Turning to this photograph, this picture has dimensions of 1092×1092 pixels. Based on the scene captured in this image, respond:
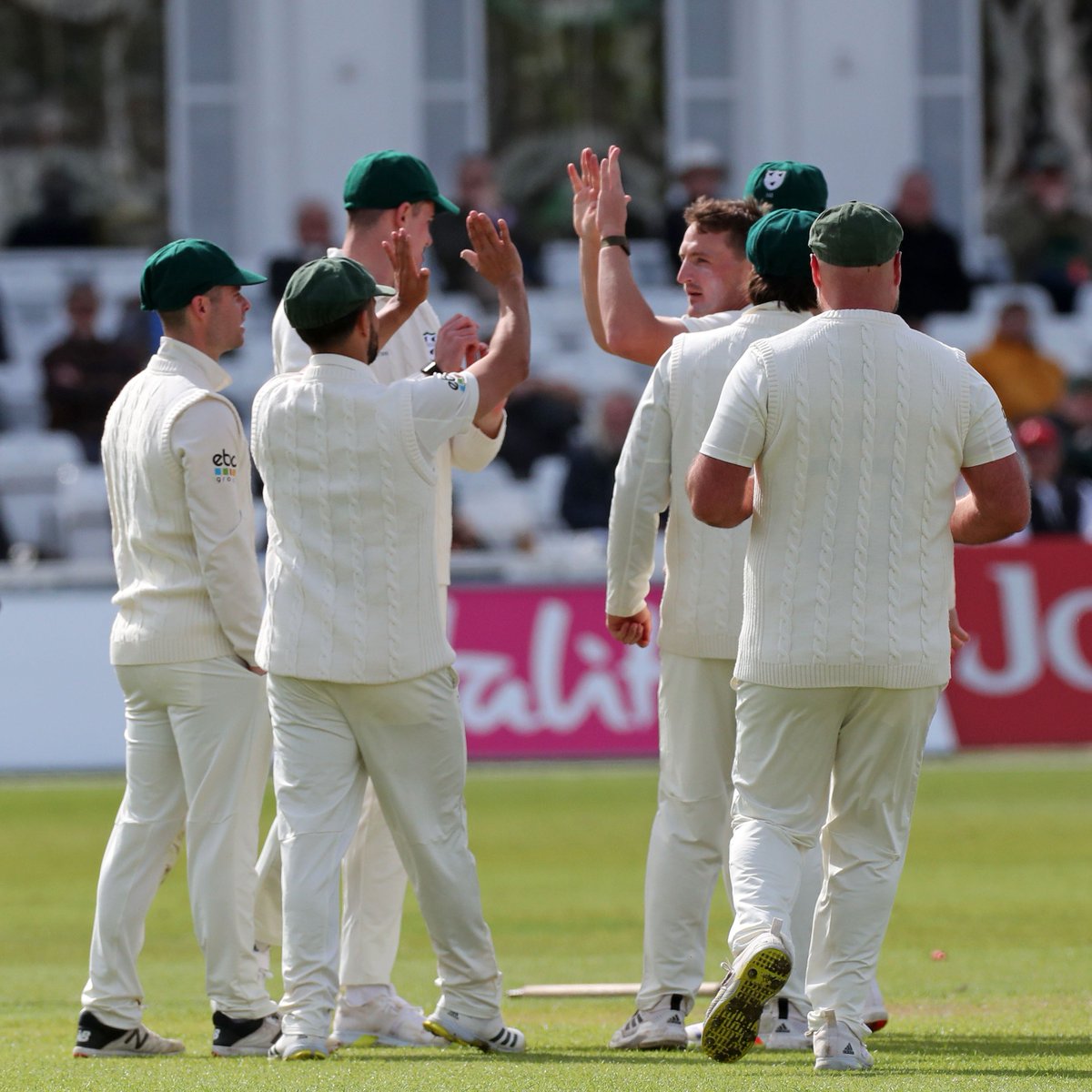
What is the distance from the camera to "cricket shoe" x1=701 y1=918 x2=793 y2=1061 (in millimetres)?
5457

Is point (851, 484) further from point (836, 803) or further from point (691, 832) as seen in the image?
point (691, 832)

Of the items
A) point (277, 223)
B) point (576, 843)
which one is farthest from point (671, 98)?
point (576, 843)

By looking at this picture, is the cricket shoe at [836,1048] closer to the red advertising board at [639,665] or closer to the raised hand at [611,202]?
the raised hand at [611,202]

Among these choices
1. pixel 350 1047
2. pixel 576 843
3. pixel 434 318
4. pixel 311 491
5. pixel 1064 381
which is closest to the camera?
pixel 311 491

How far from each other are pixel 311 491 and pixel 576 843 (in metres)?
5.82

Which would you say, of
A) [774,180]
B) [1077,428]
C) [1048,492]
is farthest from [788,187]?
[1077,428]

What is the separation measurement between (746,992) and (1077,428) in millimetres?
12906

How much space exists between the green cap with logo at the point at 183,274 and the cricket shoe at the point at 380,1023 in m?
2.12

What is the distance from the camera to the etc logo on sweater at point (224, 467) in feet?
20.7

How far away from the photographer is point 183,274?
21.2 ft

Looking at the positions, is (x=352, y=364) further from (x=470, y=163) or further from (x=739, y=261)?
(x=470, y=163)

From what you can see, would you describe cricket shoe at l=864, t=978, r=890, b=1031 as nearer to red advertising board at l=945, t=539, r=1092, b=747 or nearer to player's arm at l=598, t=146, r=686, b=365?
player's arm at l=598, t=146, r=686, b=365

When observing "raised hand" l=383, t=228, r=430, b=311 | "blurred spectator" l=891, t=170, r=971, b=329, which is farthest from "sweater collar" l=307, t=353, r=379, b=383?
"blurred spectator" l=891, t=170, r=971, b=329

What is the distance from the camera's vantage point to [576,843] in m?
11.6
